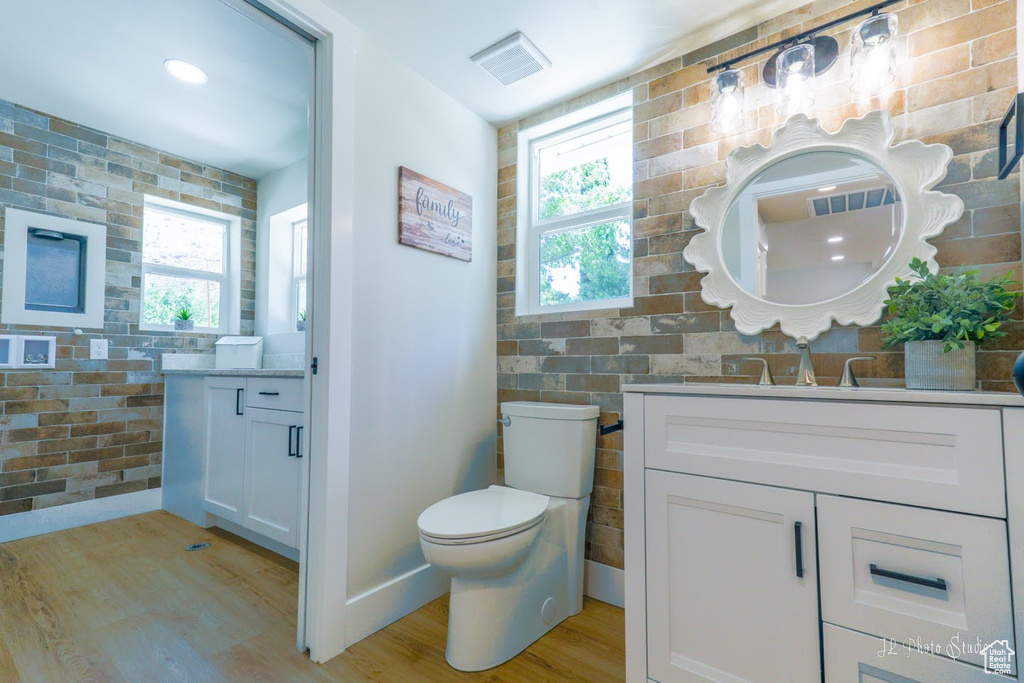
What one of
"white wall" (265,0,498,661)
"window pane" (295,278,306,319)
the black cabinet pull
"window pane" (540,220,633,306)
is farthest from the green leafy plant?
"window pane" (295,278,306,319)

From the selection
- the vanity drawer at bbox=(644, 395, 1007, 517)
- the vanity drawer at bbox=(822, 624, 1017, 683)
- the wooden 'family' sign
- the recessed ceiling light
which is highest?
the recessed ceiling light

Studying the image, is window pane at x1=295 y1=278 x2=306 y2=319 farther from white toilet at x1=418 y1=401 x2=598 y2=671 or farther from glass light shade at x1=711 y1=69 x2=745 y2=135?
glass light shade at x1=711 y1=69 x2=745 y2=135

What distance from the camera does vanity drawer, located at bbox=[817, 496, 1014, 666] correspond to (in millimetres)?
975

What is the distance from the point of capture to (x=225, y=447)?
8.68 ft

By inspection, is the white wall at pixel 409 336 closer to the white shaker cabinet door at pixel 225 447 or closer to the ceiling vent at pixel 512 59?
the ceiling vent at pixel 512 59

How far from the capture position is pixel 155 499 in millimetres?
3145

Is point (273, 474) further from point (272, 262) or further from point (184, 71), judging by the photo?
point (184, 71)

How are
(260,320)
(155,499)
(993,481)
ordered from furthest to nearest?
(260,320) → (155,499) → (993,481)

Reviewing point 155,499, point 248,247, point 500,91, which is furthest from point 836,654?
point 248,247

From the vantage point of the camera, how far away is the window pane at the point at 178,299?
3.24 metres

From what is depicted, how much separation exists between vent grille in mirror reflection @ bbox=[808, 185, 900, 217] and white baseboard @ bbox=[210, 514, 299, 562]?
8.99 feet

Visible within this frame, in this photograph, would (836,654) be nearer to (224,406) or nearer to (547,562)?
(547,562)

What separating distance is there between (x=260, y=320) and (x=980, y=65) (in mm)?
4064

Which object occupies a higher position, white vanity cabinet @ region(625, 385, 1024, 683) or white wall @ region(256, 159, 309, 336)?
white wall @ region(256, 159, 309, 336)
